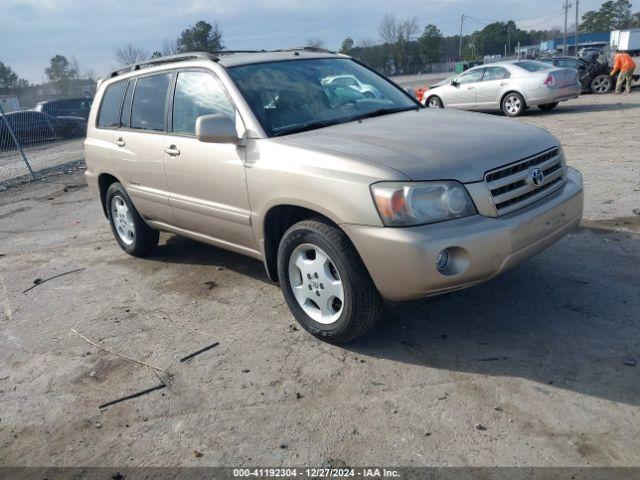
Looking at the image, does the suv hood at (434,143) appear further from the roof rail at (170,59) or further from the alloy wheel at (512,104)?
the alloy wheel at (512,104)

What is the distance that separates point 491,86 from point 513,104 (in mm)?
792

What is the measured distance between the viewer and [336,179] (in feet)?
10.7

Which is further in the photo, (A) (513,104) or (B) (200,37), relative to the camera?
(B) (200,37)

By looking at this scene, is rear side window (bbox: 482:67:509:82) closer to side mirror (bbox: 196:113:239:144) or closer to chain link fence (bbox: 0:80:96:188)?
chain link fence (bbox: 0:80:96:188)

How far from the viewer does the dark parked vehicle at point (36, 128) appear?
594 inches

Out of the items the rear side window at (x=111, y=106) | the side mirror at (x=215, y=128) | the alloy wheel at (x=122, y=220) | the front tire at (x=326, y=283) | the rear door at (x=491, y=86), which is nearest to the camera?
the front tire at (x=326, y=283)

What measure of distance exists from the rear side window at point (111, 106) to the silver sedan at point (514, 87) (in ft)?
35.8

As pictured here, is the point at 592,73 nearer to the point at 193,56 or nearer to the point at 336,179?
the point at 193,56

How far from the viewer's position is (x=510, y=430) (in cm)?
272

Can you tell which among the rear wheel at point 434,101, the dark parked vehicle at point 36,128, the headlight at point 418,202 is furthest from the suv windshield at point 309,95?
the rear wheel at point 434,101

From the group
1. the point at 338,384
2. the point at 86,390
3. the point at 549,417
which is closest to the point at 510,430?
the point at 549,417

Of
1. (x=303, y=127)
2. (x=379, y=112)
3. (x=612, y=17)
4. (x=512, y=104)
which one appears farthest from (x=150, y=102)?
(x=612, y=17)

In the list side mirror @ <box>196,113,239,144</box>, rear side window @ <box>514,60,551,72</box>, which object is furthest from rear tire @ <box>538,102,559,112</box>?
side mirror @ <box>196,113,239,144</box>

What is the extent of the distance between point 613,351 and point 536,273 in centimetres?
123
